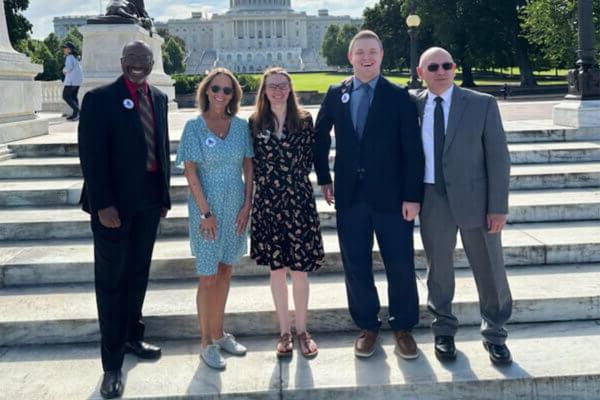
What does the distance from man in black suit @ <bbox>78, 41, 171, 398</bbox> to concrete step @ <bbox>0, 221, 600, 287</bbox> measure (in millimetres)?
1358

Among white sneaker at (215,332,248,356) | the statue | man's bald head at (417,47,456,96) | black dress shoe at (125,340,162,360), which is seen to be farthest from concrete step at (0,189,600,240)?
the statue

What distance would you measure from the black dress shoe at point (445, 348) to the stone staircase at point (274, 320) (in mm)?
70

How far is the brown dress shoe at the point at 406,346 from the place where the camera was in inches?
171

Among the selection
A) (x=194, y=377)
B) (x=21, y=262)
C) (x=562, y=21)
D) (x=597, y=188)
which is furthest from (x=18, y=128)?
(x=562, y=21)

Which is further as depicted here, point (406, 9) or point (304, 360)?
point (406, 9)

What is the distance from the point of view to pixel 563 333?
15.6ft

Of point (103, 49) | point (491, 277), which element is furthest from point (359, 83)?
point (103, 49)

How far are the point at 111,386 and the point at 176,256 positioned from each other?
5.91ft

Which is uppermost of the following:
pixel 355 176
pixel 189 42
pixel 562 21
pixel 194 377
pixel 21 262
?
pixel 189 42

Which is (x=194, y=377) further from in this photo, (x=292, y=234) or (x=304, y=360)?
(x=292, y=234)

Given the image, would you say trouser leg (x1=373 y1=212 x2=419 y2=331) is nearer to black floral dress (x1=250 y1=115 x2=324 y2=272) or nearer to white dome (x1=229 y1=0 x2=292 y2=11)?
black floral dress (x1=250 y1=115 x2=324 y2=272)

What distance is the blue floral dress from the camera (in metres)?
4.15

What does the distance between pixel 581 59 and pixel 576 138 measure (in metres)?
2.23

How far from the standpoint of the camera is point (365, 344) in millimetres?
4434
